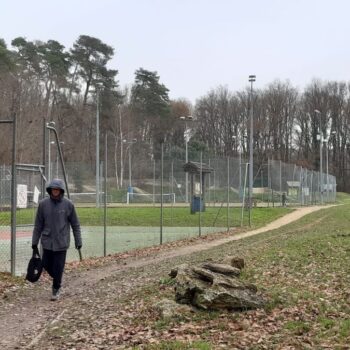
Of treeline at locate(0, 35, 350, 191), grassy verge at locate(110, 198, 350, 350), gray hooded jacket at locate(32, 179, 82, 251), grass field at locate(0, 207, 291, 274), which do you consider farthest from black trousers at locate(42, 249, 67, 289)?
treeline at locate(0, 35, 350, 191)

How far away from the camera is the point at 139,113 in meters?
85.6

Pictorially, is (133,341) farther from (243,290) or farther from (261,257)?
(261,257)

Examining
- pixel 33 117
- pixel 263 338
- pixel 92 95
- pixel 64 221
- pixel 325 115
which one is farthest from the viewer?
pixel 325 115

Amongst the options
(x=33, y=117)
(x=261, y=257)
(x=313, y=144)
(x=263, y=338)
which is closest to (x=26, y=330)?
(x=263, y=338)

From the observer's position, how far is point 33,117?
6109cm

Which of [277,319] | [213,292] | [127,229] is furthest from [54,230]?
[127,229]

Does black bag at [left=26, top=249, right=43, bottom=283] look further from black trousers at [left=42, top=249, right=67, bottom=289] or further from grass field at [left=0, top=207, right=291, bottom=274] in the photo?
grass field at [left=0, top=207, right=291, bottom=274]

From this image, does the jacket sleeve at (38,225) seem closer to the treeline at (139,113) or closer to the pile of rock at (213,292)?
the pile of rock at (213,292)

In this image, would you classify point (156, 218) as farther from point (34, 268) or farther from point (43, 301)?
point (43, 301)

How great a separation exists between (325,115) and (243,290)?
99832 mm

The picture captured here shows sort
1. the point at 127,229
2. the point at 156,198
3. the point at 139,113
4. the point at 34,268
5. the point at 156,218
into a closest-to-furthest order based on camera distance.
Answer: the point at 34,268, the point at 127,229, the point at 156,218, the point at 156,198, the point at 139,113

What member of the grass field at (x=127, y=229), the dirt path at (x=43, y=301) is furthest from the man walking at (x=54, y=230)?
the grass field at (x=127, y=229)

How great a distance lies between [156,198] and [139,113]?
1632 inches

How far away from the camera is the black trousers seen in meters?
8.90
